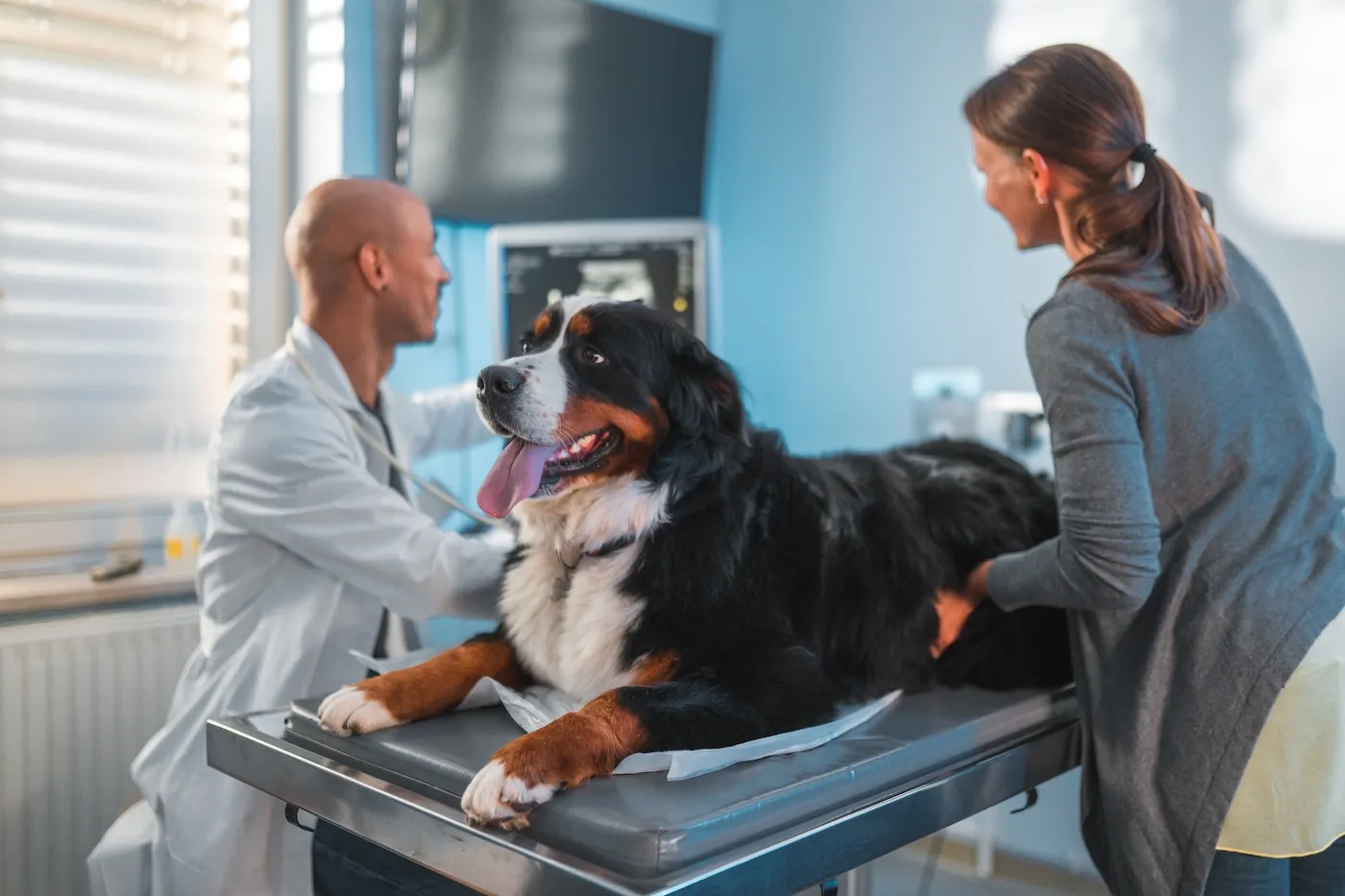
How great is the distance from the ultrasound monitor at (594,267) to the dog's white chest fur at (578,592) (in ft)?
5.32

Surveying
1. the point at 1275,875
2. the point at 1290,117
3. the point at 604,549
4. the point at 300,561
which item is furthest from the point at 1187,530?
the point at 1290,117

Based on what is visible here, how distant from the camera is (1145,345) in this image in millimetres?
1345

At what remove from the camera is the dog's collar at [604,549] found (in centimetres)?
144

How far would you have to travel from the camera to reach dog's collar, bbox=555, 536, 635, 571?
4.73ft

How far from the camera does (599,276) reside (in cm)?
310

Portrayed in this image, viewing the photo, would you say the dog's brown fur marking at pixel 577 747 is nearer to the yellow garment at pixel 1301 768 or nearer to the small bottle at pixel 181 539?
the yellow garment at pixel 1301 768

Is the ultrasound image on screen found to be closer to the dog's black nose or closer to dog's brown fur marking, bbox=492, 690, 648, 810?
the dog's black nose

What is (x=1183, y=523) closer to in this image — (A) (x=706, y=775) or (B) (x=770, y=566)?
(B) (x=770, y=566)

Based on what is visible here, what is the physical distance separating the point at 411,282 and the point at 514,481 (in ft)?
Result: 2.69

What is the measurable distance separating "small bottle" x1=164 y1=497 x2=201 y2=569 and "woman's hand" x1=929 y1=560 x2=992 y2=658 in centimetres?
197

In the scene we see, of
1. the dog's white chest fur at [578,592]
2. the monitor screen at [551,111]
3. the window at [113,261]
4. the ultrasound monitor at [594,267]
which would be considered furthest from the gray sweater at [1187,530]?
the window at [113,261]

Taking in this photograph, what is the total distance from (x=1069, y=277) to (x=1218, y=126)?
1.64 meters

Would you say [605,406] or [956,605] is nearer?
[605,406]

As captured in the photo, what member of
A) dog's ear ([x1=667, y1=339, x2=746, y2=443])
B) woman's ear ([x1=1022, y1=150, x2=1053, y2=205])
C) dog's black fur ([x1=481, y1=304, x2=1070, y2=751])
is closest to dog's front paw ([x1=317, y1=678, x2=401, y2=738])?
dog's black fur ([x1=481, y1=304, x2=1070, y2=751])
